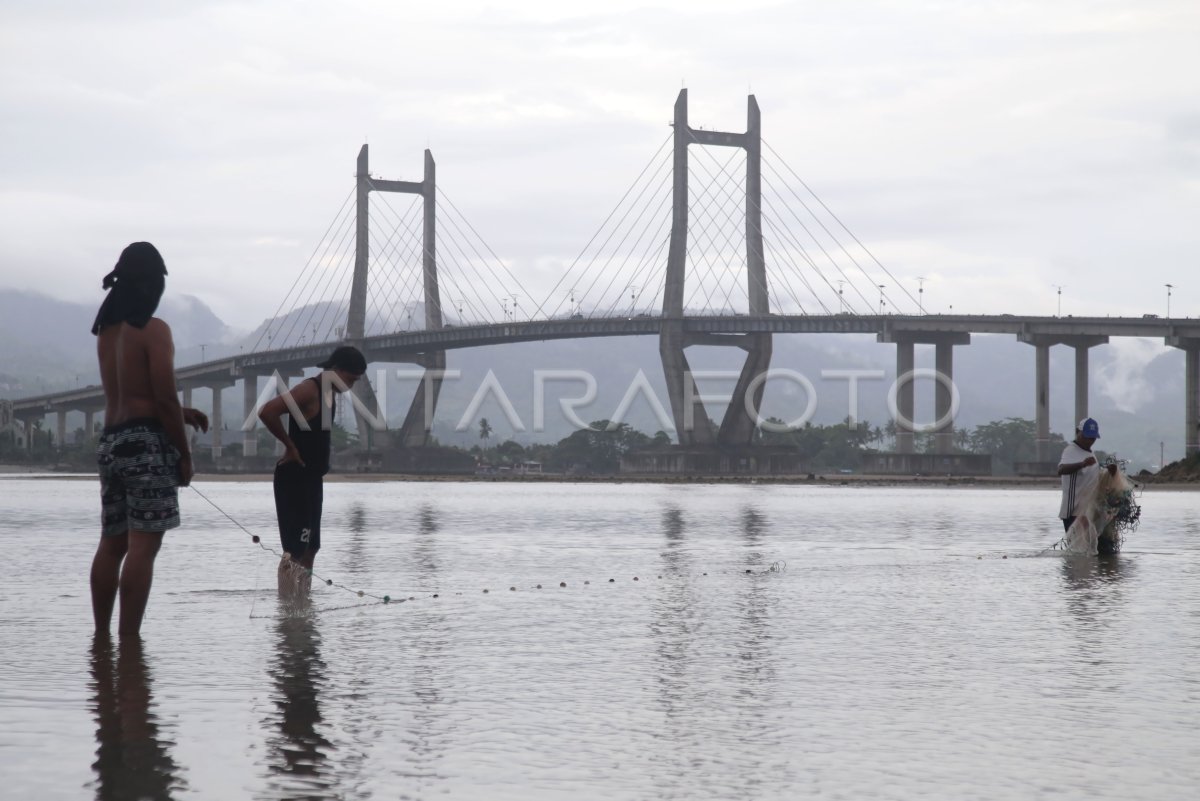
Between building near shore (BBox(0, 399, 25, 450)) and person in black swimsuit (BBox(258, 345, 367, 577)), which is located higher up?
building near shore (BBox(0, 399, 25, 450))

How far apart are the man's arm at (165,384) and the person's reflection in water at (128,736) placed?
91 cm

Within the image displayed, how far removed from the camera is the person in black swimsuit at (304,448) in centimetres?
1009

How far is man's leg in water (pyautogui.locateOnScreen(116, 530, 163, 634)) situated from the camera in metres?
7.75

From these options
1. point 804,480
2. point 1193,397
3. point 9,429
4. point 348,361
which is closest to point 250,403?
point 9,429

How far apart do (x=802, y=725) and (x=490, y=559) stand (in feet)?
33.1

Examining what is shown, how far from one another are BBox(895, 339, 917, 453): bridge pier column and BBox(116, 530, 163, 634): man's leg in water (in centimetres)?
9126

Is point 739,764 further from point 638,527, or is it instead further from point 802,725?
point 638,527

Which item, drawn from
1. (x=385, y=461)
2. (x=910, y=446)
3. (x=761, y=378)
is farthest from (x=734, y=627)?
(x=385, y=461)

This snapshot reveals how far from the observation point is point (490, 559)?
630 inches

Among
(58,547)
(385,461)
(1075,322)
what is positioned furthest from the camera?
(385,461)

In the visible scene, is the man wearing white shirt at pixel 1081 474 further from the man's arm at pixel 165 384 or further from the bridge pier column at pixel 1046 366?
the bridge pier column at pixel 1046 366

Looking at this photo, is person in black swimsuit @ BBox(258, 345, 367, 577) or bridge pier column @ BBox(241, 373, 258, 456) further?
bridge pier column @ BBox(241, 373, 258, 456)

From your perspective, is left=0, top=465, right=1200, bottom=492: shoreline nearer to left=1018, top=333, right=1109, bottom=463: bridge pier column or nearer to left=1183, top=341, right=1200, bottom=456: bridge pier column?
left=1018, top=333, right=1109, bottom=463: bridge pier column

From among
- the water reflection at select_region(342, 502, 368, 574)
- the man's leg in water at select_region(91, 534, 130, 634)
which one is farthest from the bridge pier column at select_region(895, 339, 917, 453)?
the man's leg in water at select_region(91, 534, 130, 634)
